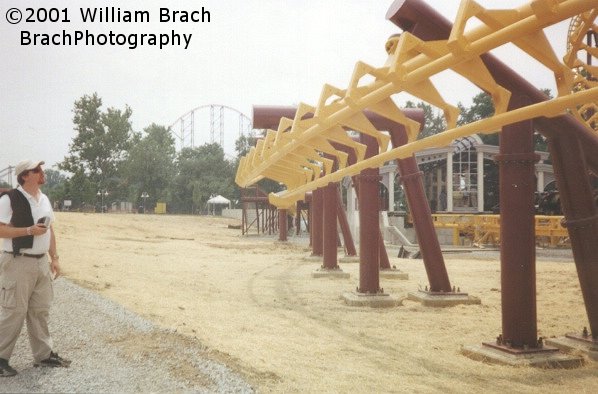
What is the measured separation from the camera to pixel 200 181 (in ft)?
236

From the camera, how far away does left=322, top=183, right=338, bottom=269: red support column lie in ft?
39.8

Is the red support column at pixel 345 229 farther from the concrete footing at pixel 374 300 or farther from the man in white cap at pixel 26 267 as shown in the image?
the man in white cap at pixel 26 267

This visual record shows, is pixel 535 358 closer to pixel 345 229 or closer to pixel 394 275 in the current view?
pixel 394 275

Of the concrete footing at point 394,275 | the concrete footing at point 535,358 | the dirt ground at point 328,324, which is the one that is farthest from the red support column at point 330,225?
the concrete footing at point 535,358

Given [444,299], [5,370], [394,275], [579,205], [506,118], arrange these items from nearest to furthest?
[5,370], [506,118], [579,205], [444,299], [394,275]

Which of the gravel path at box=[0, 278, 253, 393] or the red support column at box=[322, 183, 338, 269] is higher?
the red support column at box=[322, 183, 338, 269]

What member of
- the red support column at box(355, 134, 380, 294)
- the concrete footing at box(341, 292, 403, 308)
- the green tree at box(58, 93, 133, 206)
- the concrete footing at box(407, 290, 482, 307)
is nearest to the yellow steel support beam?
the red support column at box(355, 134, 380, 294)

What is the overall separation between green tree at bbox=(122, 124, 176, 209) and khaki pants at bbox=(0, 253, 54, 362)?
2667 inches

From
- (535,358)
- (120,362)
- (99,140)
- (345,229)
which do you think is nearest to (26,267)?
(120,362)

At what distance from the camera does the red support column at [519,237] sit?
5230 mm

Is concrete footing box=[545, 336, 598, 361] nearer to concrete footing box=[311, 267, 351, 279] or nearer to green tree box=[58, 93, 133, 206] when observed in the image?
concrete footing box=[311, 267, 351, 279]

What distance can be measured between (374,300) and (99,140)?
207ft

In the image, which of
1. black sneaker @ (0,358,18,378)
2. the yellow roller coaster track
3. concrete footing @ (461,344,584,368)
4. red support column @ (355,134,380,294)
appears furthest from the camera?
red support column @ (355,134,380,294)

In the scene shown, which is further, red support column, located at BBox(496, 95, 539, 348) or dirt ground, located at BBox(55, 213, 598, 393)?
red support column, located at BBox(496, 95, 539, 348)
